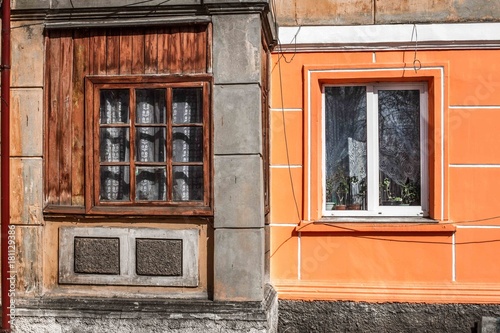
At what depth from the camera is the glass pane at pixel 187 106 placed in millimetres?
7230

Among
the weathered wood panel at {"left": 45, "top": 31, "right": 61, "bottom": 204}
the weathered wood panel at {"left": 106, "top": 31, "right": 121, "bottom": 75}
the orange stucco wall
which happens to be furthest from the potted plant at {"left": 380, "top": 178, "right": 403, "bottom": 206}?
the weathered wood panel at {"left": 45, "top": 31, "right": 61, "bottom": 204}

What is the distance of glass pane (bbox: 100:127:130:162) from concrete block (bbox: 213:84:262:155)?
40.1 inches

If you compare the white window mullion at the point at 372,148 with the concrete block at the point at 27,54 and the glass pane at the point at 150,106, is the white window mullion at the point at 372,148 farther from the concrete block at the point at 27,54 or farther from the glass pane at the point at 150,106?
the concrete block at the point at 27,54

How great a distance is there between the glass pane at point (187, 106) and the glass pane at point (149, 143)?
0.23 m

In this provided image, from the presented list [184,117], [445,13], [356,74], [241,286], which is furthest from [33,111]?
[445,13]

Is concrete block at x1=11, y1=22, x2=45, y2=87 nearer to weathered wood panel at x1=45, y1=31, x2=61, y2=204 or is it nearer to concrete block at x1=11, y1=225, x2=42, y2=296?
weathered wood panel at x1=45, y1=31, x2=61, y2=204

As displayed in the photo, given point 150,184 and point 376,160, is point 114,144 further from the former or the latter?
point 376,160

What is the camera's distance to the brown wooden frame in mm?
7121

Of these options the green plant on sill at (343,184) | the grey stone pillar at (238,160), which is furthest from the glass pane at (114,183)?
the green plant on sill at (343,184)

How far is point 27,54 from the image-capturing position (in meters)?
7.38

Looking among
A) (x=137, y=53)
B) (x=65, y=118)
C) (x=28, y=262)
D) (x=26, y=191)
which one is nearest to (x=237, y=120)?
(x=137, y=53)

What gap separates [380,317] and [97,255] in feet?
10.4

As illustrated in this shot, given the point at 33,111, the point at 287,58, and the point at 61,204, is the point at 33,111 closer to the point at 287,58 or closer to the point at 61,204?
the point at 61,204

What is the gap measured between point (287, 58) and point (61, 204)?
3031mm
